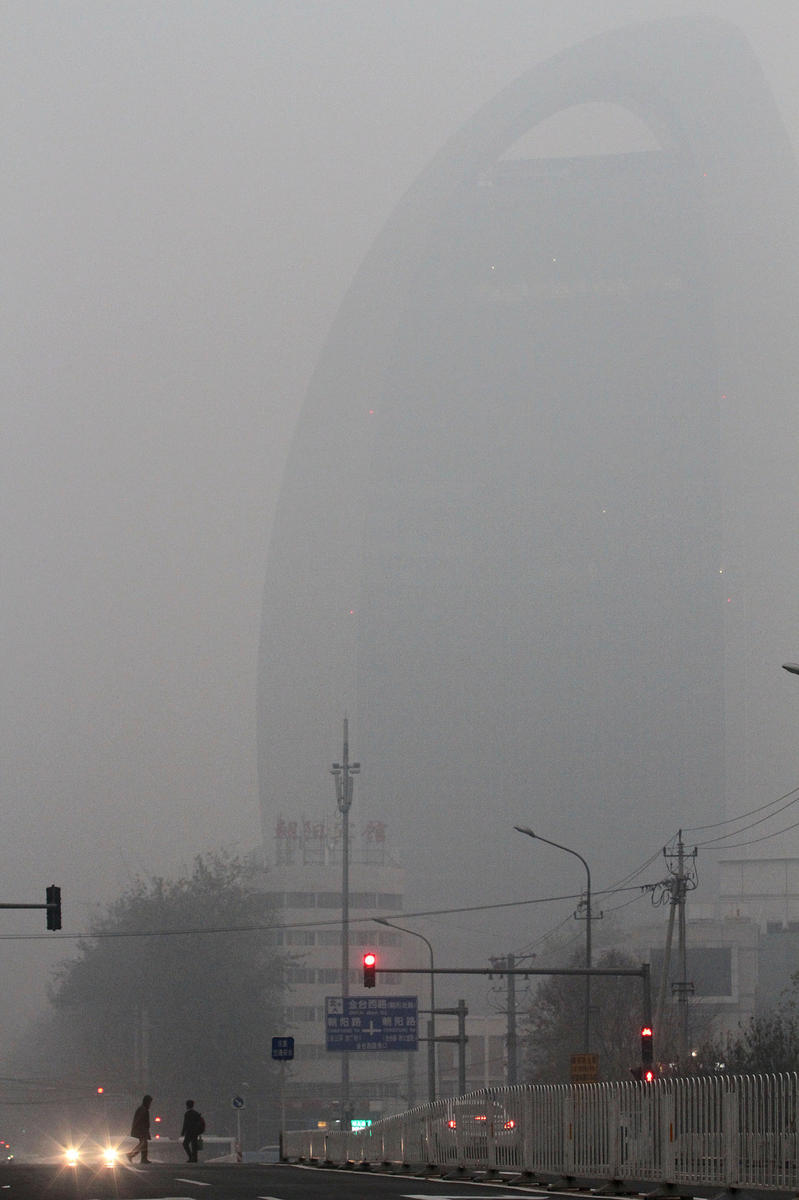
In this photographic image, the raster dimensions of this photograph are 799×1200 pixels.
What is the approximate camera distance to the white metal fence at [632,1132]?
2231 cm

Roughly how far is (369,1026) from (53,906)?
34707 mm

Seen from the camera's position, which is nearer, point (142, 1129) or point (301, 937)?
point (142, 1129)

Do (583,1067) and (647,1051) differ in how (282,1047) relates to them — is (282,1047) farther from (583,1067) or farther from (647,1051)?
(647,1051)

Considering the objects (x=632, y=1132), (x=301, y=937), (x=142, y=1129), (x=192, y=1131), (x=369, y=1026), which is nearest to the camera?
(x=632, y=1132)

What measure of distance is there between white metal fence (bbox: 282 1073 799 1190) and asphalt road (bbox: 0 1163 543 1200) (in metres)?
1.32

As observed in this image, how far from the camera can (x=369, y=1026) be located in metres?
80.6

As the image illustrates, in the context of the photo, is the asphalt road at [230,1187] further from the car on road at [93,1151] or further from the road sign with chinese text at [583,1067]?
the car on road at [93,1151]

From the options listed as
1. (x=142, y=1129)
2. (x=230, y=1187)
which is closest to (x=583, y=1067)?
(x=142, y=1129)

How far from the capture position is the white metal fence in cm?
2231

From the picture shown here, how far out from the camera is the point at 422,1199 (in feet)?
71.5

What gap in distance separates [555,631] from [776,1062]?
1985 inches

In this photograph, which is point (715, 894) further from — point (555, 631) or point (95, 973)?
point (95, 973)

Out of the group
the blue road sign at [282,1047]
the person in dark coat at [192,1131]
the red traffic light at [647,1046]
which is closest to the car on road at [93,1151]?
the blue road sign at [282,1047]

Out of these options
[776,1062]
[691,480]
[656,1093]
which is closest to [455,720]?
[691,480]
